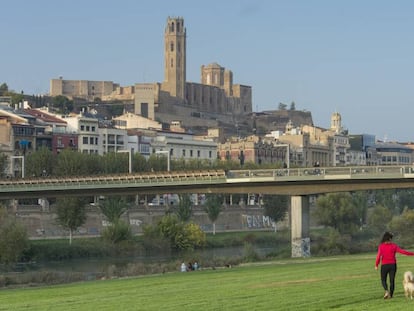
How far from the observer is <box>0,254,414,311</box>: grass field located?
23828 mm

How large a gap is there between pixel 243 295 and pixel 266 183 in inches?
1669

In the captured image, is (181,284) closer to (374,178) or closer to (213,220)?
(374,178)

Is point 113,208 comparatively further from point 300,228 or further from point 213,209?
point 300,228

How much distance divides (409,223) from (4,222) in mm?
40315

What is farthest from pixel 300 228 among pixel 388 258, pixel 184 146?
pixel 184 146

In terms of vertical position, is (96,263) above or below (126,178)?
below

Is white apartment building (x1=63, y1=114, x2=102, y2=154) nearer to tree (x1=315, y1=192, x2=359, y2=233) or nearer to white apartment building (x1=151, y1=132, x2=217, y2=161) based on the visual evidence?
white apartment building (x1=151, y1=132, x2=217, y2=161)

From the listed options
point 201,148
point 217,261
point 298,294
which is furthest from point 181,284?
point 201,148

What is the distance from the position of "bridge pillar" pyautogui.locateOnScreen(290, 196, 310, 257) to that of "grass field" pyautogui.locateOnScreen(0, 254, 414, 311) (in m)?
29.3

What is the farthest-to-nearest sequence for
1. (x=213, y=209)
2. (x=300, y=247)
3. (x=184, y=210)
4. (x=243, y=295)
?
(x=213, y=209) → (x=184, y=210) → (x=300, y=247) → (x=243, y=295)

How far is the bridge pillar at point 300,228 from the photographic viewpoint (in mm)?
65812

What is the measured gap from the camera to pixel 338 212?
357ft

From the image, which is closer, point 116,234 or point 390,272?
point 390,272

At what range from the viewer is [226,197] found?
452ft
